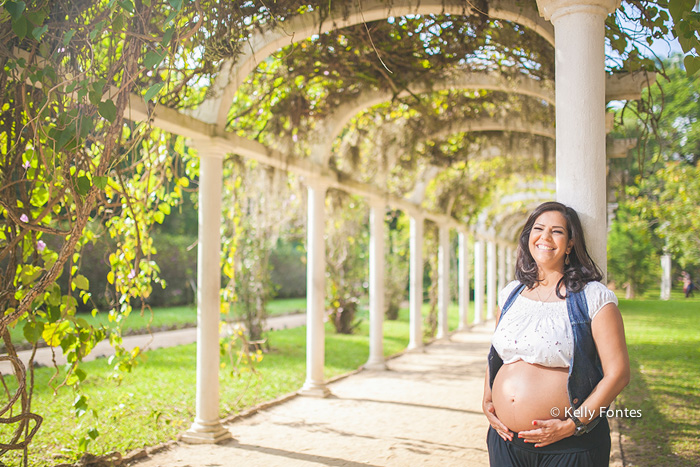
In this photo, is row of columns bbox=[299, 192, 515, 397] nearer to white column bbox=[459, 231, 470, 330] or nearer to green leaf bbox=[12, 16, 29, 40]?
white column bbox=[459, 231, 470, 330]

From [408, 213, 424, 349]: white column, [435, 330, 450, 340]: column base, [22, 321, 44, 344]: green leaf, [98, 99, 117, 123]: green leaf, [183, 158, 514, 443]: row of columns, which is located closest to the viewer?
[98, 99, 117, 123]: green leaf

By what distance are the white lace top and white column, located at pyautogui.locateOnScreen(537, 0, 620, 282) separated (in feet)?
1.46

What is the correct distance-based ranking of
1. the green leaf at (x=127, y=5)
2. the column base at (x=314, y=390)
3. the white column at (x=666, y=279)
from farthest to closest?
the white column at (x=666, y=279) → the column base at (x=314, y=390) → the green leaf at (x=127, y=5)

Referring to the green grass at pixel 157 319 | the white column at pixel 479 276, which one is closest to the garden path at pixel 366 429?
the green grass at pixel 157 319

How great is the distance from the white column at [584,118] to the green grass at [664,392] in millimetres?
2804

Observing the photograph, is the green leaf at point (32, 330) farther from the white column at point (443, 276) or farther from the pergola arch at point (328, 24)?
the white column at point (443, 276)

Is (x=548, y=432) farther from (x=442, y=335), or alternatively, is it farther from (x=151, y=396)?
(x=442, y=335)

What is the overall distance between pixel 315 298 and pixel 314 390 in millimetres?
1049

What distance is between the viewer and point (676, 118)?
56.0ft

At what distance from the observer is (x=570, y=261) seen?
7.65 feet

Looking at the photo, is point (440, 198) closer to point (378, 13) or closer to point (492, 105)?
point (492, 105)

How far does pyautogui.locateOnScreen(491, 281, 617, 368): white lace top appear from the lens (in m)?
2.11

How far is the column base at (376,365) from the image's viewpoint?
336 inches

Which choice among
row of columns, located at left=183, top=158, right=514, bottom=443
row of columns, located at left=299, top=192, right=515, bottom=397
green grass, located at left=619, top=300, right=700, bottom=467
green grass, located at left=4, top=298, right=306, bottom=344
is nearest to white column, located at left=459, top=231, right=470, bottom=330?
row of columns, located at left=299, top=192, right=515, bottom=397
